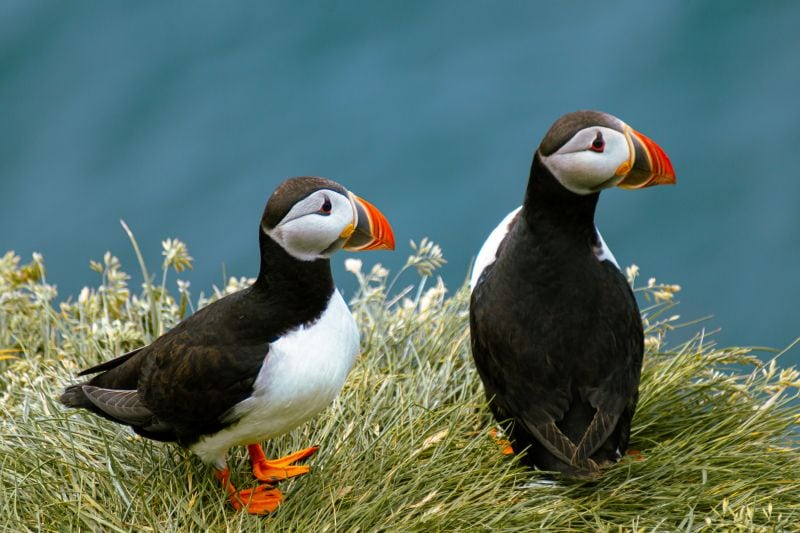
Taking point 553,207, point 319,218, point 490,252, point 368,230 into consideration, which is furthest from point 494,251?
point 319,218

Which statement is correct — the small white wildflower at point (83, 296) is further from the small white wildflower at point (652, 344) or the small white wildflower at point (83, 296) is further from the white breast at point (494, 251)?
the small white wildflower at point (652, 344)

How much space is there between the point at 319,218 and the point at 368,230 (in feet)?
0.55

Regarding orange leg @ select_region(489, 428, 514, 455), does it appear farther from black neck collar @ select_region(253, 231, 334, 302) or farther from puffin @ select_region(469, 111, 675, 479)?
black neck collar @ select_region(253, 231, 334, 302)

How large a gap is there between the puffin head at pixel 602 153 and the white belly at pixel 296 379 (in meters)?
0.95

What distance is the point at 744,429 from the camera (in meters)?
4.49

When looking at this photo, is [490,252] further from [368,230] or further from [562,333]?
[368,230]

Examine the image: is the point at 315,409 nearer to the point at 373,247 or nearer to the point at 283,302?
the point at 283,302

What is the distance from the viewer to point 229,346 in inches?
144

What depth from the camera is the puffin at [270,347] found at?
139 inches

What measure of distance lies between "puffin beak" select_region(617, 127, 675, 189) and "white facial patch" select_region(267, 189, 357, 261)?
100cm

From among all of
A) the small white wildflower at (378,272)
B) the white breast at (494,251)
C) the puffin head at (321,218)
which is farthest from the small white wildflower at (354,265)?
the puffin head at (321,218)

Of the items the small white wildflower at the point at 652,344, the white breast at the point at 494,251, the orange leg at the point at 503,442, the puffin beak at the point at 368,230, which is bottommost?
the small white wildflower at the point at 652,344

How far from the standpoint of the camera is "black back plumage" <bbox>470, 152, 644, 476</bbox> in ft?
12.8

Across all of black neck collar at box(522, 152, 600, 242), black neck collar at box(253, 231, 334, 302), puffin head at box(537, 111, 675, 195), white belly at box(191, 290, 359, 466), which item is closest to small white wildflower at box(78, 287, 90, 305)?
white belly at box(191, 290, 359, 466)
